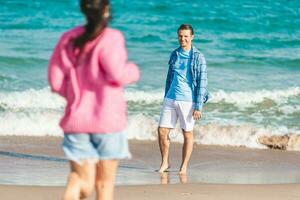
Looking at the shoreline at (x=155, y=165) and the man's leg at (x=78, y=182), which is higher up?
the man's leg at (x=78, y=182)

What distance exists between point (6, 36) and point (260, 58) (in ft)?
19.8

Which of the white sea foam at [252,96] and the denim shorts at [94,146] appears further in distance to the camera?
the white sea foam at [252,96]

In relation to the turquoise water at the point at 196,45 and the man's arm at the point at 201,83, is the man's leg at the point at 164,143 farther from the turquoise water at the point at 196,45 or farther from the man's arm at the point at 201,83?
the turquoise water at the point at 196,45

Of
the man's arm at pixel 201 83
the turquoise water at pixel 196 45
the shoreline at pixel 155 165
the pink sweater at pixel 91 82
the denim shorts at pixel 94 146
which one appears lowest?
the turquoise water at pixel 196 45

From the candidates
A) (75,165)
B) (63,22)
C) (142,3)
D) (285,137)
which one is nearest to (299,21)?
(142,3)

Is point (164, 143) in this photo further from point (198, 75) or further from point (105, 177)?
point (105, 177)

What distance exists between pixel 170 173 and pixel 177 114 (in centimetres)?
60

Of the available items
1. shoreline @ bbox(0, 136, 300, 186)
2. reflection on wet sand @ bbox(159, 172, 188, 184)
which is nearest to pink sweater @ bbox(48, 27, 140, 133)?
shoreline @ bbox(0, 136, 300, 186)

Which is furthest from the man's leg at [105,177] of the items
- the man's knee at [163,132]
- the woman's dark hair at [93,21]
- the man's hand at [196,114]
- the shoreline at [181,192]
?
the man's knee at [163,132]

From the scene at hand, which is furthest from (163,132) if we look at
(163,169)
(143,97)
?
(143,97)

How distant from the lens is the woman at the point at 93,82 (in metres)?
5.28

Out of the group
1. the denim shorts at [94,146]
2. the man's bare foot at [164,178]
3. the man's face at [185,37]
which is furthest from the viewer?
the man's face at [185,37]

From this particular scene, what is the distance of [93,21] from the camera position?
5285 millimetres

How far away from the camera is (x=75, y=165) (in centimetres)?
548
